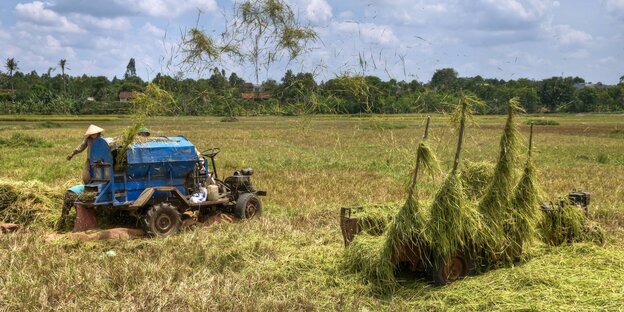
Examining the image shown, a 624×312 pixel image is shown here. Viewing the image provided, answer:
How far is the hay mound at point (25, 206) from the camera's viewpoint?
27.6 ft

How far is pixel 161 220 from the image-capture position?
7.93 m

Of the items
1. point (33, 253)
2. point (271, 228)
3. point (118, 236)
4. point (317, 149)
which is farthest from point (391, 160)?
point (33, 253)

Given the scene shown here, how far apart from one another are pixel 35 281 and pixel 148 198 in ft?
8.04

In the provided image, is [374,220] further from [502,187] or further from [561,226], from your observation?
[561,226]

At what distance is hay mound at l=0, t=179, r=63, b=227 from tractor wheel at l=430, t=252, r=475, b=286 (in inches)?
230

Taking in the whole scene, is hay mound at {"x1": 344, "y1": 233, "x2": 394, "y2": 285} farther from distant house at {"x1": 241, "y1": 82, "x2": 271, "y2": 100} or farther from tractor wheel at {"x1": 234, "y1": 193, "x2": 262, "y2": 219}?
distant house at {"x1": 241, "y1": 82, "x2": 271, "y2": 100}

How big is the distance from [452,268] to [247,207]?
420cm

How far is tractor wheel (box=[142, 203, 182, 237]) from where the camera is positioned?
25.5 ft

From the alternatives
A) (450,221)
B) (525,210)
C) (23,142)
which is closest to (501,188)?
(525,210)

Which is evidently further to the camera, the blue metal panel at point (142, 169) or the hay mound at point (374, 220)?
the blue metal panel at point (142, 169)

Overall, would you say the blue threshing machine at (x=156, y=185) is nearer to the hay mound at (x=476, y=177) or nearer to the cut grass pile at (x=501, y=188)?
the hay mound at (x=476, y=177)

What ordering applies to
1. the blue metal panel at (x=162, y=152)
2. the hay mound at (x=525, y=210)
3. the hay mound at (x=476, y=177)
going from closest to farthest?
the hay mound at (x=525, y=210), the hay mound at (x=476, y=177), the blue metal panel at (x=162, y=152)

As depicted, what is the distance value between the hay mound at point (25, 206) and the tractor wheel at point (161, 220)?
1.73m

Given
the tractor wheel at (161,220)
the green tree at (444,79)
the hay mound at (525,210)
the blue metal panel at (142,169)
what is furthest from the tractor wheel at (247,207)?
the hay mound at (525,210)
